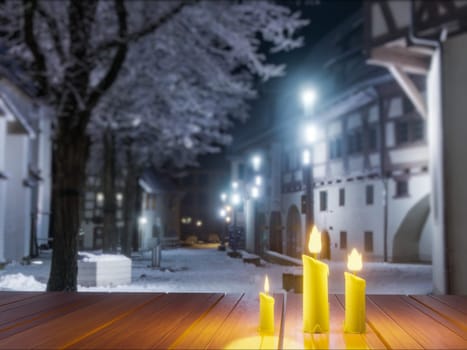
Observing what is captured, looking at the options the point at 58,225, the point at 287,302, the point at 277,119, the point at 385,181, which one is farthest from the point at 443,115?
the point at 277,119

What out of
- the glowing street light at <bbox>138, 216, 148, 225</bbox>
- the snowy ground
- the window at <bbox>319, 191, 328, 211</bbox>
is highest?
the window at <bbox>319, 191, 328, 211</bbox>

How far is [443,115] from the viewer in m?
9.77

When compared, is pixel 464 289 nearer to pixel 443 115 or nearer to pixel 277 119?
pixel 443 115

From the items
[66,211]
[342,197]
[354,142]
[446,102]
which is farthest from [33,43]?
[342,197]

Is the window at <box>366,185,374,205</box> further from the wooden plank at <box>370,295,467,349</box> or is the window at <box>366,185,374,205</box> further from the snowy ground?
the wooden plank at <box>370,295,467,349</box>

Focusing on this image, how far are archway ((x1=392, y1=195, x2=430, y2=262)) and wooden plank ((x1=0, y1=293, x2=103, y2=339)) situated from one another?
17.9 m

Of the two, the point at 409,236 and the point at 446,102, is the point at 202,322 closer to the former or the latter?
the point at 446,102

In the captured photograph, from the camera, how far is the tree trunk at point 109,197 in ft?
61.9

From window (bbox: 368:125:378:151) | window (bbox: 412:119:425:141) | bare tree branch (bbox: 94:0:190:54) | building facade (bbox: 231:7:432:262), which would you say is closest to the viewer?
bare tree branch (bbox: 94:0:190:54)

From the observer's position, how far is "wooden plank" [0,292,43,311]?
11.9 ft

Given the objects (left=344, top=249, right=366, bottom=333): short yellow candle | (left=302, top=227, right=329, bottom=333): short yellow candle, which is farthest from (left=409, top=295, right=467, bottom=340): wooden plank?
(left=302, top=227, right=329, bottom=333): short yellow candle

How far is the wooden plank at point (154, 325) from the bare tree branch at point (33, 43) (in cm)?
641

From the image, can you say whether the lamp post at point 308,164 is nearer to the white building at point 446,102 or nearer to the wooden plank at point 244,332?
the white building at point 446,102

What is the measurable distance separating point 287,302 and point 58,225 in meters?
6.38
